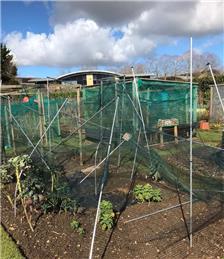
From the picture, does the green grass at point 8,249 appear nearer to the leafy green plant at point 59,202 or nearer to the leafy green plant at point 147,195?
the leafy green plant at point 59,202

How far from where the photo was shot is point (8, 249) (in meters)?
3.58

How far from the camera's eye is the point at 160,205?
14.8 feet

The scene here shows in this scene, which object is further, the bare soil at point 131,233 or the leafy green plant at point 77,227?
the leafy green plant at point 77,227

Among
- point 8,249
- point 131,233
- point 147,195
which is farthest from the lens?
point 147,195

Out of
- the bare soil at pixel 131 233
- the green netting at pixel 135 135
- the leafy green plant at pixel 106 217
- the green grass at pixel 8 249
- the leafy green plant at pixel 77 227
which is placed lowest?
the green grass at pixel 8 249

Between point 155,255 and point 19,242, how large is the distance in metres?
1.52

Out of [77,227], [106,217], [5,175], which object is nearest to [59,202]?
[77,227]

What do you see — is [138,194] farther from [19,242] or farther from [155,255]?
[19,242]

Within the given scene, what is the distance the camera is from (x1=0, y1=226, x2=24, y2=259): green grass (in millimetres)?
3425

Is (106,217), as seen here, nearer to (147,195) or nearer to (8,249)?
(147,195)

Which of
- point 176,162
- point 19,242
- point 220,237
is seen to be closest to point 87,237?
point 19,242

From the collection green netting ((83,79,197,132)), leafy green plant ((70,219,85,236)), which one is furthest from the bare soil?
green netting ((83,79,197,132))

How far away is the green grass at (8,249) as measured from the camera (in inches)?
135

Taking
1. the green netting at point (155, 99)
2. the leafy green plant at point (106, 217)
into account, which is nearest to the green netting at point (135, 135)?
the green netting at point (155, 99)
